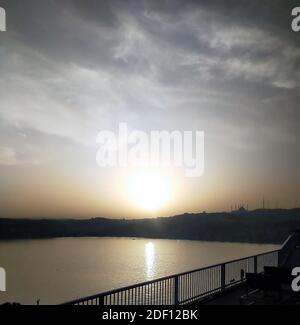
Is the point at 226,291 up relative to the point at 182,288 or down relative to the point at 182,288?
down

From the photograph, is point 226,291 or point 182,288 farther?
point 226,291

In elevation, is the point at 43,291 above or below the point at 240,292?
below

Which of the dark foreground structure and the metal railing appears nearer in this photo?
the metal railing

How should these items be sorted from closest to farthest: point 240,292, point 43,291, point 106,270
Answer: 1. point 240,292
2. point 43,291
3. point 106,270

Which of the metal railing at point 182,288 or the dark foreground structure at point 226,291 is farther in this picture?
the dark foreground structure at point 226,291

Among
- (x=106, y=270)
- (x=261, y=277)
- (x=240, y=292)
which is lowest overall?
(x=106, y=270)
